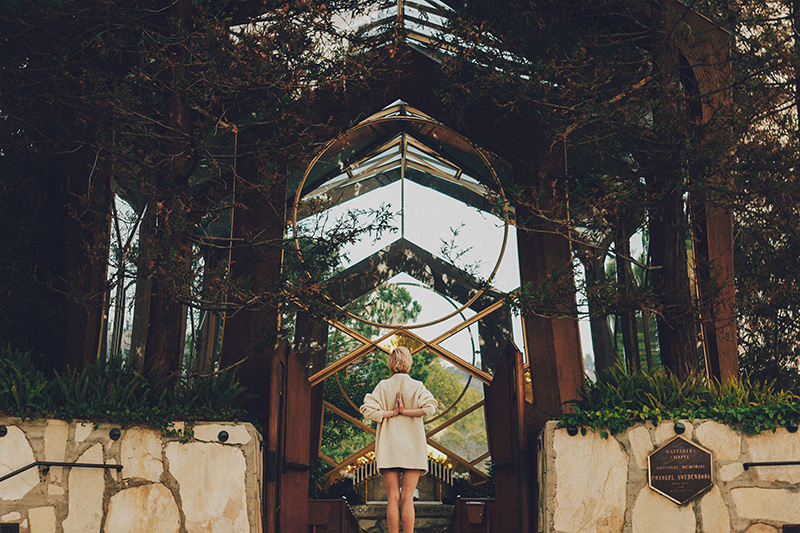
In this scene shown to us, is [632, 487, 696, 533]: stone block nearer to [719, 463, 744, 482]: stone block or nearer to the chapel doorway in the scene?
[719, 463, 744, 482]: stone block

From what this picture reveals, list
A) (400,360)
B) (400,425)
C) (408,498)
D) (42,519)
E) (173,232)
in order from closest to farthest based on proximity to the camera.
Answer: (42,519), (408,498), (400,425), (173,232), (400,360)

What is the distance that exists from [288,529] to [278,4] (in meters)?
4.77

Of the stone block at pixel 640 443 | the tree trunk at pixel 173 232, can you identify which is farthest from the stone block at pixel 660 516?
the tree trunk at pixel 173 232

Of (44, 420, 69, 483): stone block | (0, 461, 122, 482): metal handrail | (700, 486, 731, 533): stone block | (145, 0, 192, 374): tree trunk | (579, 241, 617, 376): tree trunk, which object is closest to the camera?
(0, 461, 122, 482): metal handrail

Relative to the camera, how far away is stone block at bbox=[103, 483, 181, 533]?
5.88m

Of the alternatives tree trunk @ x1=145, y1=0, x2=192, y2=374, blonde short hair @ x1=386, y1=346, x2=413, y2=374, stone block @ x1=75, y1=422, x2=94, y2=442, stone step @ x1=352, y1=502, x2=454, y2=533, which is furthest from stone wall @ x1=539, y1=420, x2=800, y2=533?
stone step @ x1=352, y1=502, x2=454, y2=533

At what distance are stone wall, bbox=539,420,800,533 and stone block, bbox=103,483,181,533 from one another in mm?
3037

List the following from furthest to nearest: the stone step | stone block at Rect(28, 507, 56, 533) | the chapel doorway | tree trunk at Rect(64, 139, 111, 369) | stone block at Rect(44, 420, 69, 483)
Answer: the chapel doorway < the stone step < tree trunk at Rect(64, 139, 111, 369) < stone block at Rect(44, 420, 69, 483) < stone block at Rect(28, 507, 56, 533)

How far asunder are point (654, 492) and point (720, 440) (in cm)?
69

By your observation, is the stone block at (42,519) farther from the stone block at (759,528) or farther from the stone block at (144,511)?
the stone block at (759,528)

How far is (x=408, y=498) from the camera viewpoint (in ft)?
20.8

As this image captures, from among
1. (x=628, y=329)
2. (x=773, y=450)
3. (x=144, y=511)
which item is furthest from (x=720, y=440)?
(x=144, y=511)

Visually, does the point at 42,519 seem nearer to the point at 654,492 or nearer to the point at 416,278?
the point at 654,492

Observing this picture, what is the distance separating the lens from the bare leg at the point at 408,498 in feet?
20.7
